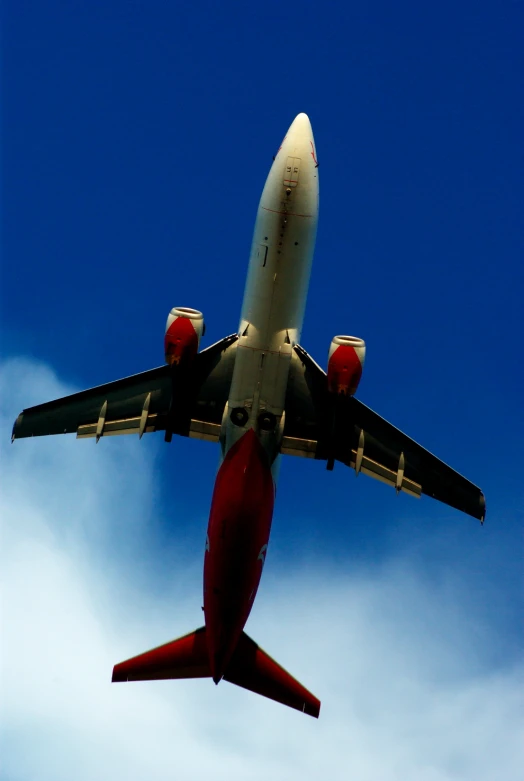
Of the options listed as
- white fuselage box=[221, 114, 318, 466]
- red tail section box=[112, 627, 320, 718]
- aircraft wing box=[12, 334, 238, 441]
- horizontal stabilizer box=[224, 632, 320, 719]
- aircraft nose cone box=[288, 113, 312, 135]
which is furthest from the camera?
aircraft wing box=[12, 334, 238, 441]

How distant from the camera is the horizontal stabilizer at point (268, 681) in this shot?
3416 cm

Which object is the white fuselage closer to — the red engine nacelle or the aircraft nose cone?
the aircraft nose cone

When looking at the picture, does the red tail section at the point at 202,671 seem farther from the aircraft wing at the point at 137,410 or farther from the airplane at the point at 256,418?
the aircraft wing at the point at 137,410

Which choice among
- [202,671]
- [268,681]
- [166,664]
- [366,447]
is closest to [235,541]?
[202,671]

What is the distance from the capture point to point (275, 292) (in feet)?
102

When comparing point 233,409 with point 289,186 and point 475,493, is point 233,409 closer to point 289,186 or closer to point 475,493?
point 289,186

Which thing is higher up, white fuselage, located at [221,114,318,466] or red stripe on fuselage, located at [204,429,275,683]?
white fuselage, located at [221,114,318,466]

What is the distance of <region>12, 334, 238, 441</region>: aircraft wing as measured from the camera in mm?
34500

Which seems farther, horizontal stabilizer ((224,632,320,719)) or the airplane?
horizontal stabilizer ((224,632,320,719))

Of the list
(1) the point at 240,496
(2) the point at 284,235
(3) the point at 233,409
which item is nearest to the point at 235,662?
(1) the point at 240,496

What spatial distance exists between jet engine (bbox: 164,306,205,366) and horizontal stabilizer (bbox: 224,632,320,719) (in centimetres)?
1091

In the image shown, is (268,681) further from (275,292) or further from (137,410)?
(275,292)

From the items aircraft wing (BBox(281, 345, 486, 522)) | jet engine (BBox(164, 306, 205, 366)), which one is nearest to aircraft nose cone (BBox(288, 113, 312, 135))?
jet engine (BBox(164, 306, 205, 366))

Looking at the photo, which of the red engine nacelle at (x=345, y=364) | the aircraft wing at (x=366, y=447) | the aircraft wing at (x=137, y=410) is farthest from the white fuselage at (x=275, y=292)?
the aircraft wing at (x=137, y=410)
